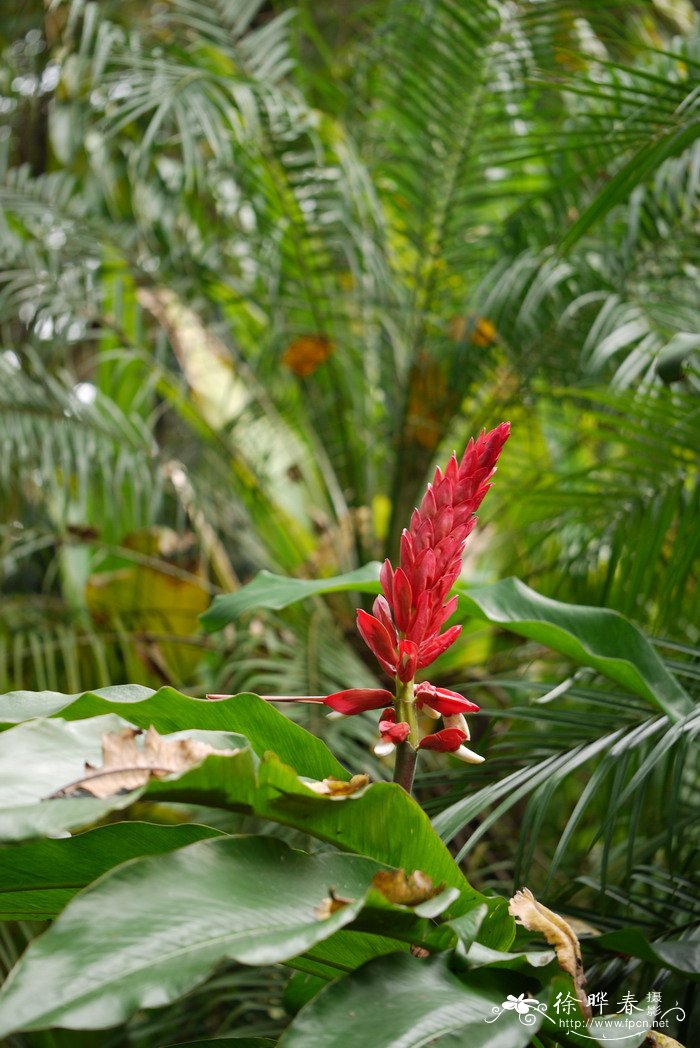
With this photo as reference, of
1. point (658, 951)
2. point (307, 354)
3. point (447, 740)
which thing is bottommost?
point (658, 951)

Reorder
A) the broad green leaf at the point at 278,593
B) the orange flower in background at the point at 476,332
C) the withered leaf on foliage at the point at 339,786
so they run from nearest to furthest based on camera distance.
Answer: the withered leaf on foliage at the point at 339,786, the broad green leaf at the point at 278,593, the orange flower in background at the point at 476,332

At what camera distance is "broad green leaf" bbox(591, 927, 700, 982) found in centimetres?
58

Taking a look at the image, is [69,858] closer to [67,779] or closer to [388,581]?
[67,779]

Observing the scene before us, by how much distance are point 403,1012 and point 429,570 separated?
21 cm

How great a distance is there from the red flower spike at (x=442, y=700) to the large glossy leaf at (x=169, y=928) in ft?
0.32

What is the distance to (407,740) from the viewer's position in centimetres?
47

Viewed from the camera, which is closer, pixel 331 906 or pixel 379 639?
pixel 331 906

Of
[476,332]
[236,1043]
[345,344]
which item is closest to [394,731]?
[236,1043]

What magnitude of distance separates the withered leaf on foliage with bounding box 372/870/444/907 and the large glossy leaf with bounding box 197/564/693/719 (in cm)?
25

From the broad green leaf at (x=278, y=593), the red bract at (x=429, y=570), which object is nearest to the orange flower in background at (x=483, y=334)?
the broad green leaf at (x=278, y=593)

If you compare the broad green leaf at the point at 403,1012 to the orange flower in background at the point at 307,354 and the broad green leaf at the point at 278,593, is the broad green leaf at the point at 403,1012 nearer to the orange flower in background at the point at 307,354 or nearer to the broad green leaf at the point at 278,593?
the broad green leaf at the point at 278,593

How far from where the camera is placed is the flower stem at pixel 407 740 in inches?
18.8

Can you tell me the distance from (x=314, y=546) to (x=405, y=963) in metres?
1.44

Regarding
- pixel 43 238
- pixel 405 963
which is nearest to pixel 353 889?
pixel 405 963
